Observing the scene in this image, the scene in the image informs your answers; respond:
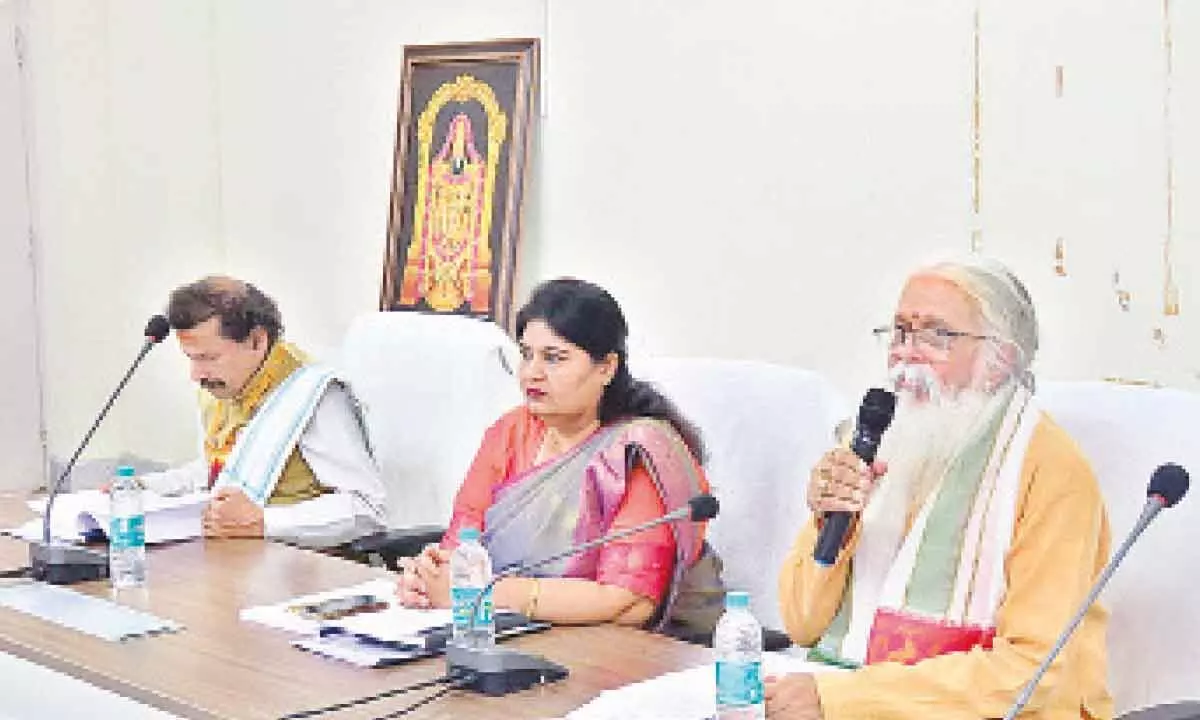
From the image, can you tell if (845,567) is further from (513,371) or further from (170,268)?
(170,268)

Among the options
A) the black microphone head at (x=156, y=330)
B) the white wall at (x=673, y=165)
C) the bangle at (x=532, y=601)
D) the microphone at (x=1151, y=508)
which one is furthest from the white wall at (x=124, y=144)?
the microphone at (x=1151, y=508)

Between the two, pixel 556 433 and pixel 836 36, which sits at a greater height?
pixel 836 36

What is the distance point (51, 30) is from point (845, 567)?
4.44m

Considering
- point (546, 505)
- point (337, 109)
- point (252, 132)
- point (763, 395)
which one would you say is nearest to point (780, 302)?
point (763, 395)

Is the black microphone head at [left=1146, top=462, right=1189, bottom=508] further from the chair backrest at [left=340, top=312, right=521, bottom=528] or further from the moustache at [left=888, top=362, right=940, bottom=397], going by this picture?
the chair backrest at [left=340, top=312, right=521, bottom=528]

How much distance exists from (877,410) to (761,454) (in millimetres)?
751

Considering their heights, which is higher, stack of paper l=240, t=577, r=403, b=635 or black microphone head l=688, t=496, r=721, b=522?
black microphone head l=688, t=496, r=721, b=522

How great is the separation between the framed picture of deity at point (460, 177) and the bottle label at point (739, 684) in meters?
2.48

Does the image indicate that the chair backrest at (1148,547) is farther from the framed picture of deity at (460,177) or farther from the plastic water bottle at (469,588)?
the framed picture of deity at (460,177)

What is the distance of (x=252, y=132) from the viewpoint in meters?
5.69

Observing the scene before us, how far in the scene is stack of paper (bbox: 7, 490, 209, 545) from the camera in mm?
3242

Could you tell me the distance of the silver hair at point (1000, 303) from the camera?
2.22 m

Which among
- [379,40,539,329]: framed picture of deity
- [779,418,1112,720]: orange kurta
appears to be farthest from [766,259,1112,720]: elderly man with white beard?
[379,40,539,329]: framed picture of deity

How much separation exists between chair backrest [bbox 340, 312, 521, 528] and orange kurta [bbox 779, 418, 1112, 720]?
1.64 meters
